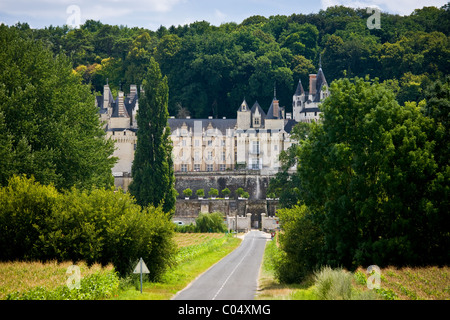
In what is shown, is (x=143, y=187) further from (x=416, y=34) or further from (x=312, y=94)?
(x=416, y=34)

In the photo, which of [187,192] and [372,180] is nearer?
[372,180]

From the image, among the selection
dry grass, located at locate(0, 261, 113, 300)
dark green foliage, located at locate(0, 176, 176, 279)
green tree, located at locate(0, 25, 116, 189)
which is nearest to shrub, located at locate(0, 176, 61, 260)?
dark green foliage, located at locate(0, 176, 176, 279)

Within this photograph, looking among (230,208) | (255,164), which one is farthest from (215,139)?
(230,208)

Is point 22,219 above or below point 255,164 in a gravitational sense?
above

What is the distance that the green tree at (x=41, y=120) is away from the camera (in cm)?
4172

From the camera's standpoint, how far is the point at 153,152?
7406cm

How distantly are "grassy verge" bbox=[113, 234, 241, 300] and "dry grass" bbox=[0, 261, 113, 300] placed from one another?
159 centimetres

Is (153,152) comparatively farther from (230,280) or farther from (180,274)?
(230,280)

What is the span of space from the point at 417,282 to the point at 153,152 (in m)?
51.6

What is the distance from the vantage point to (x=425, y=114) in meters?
34.2

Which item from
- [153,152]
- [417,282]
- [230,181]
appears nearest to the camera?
[417,282]
